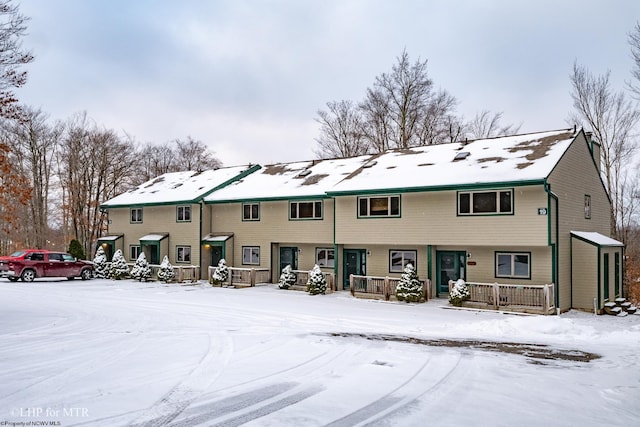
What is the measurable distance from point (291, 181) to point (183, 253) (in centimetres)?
821

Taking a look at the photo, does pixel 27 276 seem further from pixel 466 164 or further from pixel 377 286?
pixel 466 164

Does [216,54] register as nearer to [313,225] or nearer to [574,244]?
[313,225]

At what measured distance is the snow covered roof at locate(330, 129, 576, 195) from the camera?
18883mm

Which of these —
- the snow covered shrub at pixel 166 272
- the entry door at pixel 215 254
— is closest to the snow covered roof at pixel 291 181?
the entry door at pixel 215 254

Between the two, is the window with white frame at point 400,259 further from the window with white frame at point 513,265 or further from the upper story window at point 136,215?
the upper story window at point 136,215

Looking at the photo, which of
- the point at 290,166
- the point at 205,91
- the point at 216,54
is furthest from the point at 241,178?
the point at 216,54

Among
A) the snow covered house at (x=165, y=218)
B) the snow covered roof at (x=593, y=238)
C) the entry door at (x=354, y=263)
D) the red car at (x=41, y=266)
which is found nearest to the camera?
the snow covered roof at (x=593, y=238)

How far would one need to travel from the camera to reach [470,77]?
108ft

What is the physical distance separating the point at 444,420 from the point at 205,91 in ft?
101

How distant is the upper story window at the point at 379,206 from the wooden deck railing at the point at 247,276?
6956mm

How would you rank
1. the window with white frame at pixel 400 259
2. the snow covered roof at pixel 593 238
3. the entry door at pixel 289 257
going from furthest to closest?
the entry door at pixel 289 257, the window with white frame at pixel 400 259, the snow covered roof at pixel 593 238

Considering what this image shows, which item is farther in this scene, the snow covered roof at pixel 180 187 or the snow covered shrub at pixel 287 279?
the snow covered roof at pixel 180 187

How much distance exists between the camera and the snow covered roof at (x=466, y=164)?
743 inches

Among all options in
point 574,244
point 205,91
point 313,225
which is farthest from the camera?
point 205,91
